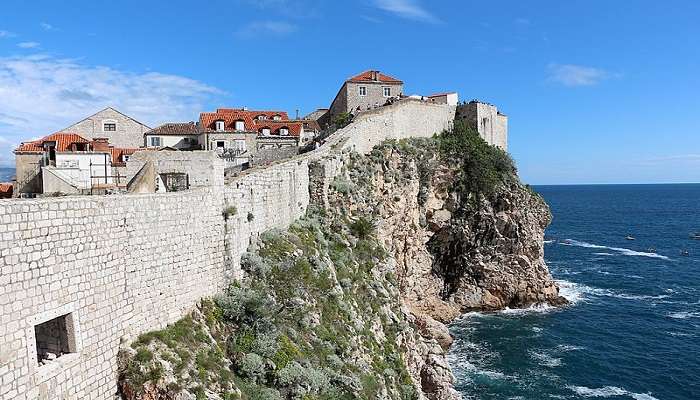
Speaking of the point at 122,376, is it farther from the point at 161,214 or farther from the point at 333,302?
the point at 333,302

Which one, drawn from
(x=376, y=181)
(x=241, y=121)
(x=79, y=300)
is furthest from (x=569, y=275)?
(x=79, y=300)

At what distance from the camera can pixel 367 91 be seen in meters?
46.7

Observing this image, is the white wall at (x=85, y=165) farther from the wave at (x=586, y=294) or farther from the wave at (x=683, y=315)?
the wave at (x=683, y=315)

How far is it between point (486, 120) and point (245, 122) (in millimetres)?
25813

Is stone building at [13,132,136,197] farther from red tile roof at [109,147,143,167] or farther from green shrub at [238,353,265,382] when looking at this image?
green shrub at [238,353,265,382]

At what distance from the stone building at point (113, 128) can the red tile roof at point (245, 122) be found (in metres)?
3.99

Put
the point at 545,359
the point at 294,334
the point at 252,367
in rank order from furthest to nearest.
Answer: the point at 545,359 → the point at 294,334 → the point at 252,367

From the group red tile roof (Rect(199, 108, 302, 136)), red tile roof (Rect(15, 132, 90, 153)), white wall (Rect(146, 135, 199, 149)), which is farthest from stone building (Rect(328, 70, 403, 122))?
red tile roof (Rect(15, 132, 90, 153))

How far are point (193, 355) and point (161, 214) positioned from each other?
139 inches

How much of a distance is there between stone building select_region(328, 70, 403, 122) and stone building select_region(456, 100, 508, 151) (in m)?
6.91

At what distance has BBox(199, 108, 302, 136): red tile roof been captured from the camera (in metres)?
35.1

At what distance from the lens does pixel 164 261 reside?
12602 mm

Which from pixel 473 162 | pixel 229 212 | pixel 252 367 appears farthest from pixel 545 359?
pixel 229 212

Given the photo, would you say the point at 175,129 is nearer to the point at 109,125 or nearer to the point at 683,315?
the point at 109,125
